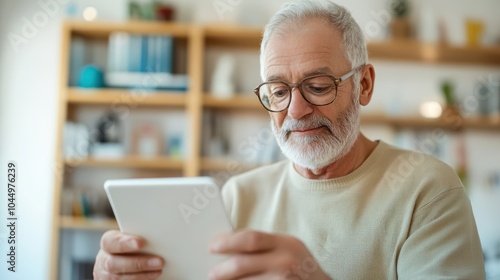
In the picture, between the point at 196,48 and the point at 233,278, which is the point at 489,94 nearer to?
the point at 196,48

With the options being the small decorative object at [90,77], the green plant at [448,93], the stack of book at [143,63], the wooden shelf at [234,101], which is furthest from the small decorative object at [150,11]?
the green plant at [448,93]

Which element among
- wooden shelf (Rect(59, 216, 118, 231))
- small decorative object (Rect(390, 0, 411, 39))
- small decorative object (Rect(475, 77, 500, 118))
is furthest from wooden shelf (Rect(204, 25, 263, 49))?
small decorative object (Rect(475, 77, 500, 118))

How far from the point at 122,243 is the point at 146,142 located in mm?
2725

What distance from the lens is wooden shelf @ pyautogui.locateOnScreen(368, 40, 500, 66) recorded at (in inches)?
144

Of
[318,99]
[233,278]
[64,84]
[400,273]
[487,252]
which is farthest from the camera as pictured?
[487,252]

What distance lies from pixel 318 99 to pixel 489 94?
3.09 meters

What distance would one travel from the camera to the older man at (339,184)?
111cm

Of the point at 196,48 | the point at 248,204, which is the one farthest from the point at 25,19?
the point at 248,204

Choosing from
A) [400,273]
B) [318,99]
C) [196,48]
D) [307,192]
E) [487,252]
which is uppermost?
[196,48]

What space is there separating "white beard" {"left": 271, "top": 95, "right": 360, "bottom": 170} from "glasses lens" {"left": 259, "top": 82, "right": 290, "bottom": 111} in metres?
0.04

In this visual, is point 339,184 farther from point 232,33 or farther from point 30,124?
point 30,124

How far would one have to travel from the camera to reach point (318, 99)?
1268mm

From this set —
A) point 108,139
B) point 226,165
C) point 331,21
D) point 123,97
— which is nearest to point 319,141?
point 331,21

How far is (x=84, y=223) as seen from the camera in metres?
3.40
